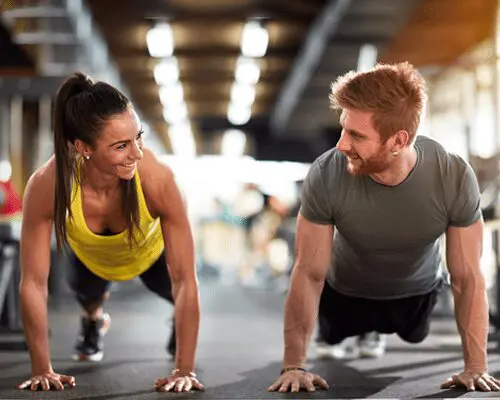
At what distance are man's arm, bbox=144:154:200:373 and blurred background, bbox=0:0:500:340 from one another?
219cm

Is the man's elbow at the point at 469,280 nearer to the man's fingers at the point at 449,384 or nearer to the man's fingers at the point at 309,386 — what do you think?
the man's fingers at the point at 449,384

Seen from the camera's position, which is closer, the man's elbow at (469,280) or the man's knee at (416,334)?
the man's elbow at (469,280)

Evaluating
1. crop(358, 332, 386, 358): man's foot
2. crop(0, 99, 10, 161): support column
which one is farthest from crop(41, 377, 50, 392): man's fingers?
crop(0, 99, 10, 161): support column

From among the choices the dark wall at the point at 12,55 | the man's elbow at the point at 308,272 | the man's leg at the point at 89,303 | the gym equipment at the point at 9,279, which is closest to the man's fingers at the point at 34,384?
the man's elbow at the point at 308,272

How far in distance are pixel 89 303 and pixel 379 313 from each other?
1.12m

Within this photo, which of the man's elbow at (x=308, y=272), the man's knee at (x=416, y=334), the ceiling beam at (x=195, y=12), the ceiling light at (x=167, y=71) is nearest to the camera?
the man's elbow at (x=308, y=272)

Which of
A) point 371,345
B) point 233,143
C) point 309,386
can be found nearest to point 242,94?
point 233,143

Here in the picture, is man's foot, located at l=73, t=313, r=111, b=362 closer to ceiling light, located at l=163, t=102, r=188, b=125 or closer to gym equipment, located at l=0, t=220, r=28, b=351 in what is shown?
gym equipment, located at l=0, t=220, r=28, b=351

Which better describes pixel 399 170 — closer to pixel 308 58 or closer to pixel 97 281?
pixel 97 281

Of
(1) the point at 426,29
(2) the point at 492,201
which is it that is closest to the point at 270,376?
(2) the point at 492,201

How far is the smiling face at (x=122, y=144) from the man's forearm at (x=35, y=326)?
1.43ft

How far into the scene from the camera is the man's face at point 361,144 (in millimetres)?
2584

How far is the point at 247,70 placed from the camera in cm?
1330

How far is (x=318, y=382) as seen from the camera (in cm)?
276
